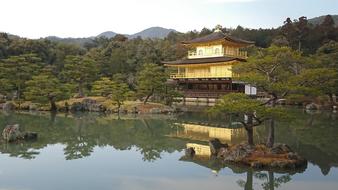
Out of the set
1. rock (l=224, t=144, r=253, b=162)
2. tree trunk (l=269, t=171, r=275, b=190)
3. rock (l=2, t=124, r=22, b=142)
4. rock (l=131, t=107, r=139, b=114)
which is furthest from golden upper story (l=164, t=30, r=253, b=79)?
tree trunk (l=269, t=171, r=275, b=190)

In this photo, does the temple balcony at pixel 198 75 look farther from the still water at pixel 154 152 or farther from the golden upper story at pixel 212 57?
the still water at pixel 154 152

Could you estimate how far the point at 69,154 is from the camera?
44.4 feet

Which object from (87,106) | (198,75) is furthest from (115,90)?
(198,75)

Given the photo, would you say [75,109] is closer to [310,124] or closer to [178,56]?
[310,124]

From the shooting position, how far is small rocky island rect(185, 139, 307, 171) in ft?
36.8

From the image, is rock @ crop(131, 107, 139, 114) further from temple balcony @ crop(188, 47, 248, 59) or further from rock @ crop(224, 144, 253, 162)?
rock @ crop(224, 144, 253, 162)

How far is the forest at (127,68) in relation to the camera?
1309 centimetres

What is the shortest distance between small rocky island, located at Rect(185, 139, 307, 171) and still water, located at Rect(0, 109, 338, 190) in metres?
0.37

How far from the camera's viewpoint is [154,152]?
14.2 metres

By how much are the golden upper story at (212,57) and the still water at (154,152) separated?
1133 cm

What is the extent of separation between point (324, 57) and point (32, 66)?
2416 centimetres

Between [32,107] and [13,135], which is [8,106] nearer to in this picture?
[32,107]

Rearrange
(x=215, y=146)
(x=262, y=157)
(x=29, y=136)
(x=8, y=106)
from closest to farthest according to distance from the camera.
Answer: (x=262, y=157), (x=215, y=146), (x=29, y=136), (x=8, y=106)

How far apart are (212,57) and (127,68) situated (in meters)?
13.0
